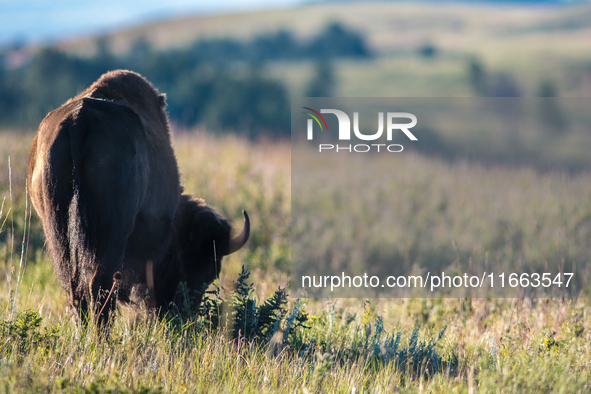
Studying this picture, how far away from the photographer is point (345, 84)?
49000 millimetres

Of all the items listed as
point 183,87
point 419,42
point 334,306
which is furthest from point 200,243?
point 419,42

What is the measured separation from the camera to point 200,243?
4.61m

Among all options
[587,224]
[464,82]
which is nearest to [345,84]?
[464,82]

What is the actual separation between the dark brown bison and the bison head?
0.32 m

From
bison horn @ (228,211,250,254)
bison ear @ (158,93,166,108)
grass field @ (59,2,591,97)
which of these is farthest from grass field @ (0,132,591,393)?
grass field @ (59,2,591,97)

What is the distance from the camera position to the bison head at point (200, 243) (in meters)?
4.59

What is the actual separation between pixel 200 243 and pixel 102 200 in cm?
144

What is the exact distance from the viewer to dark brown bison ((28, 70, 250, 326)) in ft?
10.7

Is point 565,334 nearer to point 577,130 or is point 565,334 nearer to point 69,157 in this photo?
point 69,157

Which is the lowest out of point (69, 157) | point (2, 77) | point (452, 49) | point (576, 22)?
point (69, 157)

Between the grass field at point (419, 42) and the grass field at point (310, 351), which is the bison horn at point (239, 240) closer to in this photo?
the grass field at point (310, 351)

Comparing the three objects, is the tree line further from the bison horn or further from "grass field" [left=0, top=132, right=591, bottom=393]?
the bison horn

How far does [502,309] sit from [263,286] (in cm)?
274

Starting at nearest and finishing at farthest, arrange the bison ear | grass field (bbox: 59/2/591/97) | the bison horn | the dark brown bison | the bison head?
1. the dark brown bison
2. the bison horn
3. the bison head
4. the bison ear
5. grass field (bbox: 59/2/591/97)
